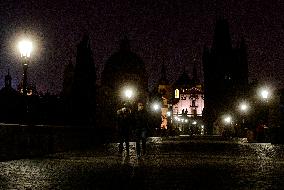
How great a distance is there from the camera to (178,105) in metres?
181

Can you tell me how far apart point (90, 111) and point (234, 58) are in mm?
123807

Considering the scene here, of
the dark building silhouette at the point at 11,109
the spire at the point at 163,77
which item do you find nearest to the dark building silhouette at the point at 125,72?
the spire at the point at 163,77

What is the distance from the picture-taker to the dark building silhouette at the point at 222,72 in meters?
158

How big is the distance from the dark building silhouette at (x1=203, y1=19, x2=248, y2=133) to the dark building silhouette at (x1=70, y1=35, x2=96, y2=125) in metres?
95.7

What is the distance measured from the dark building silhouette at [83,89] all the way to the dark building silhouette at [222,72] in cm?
9574

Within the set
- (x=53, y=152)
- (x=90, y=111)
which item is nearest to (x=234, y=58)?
(x=90, y=111)

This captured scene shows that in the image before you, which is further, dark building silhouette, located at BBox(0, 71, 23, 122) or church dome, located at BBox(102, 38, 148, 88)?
church dome, located at BBox(102, 38, 148, 88)

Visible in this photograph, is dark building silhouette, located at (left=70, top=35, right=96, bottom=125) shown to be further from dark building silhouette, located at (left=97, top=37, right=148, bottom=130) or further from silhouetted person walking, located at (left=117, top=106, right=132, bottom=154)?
dark building silhouette, located at (left=97, top=37, right=148, bottom=130)

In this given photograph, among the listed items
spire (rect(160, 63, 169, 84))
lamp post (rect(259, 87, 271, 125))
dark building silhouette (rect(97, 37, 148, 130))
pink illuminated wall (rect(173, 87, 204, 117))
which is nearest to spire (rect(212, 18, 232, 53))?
spire (rect(160, 63, 169, 84))

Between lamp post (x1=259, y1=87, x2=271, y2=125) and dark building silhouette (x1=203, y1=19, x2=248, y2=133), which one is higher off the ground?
dark building silhouette (x1=203, y1=19, x2=248, y2=133)

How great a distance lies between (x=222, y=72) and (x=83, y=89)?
384 ft

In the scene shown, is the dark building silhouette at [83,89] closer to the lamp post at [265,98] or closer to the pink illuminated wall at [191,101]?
the lamp post at [265,98]

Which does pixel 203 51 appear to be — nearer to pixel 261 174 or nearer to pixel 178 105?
pixel 178 105

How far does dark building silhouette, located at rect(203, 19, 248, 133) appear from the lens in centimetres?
15845
